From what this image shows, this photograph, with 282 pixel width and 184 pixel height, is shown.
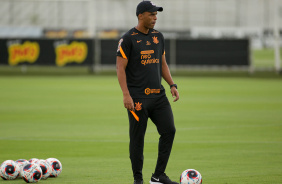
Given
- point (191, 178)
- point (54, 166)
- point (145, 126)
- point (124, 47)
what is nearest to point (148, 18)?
point (124, 47)

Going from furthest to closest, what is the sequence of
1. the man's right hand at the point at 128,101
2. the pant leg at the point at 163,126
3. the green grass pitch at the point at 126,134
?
the green grass pitch at the point at 126,134 → the pant leg at the point at 163,126 → the man's right hand at the point at 128,101

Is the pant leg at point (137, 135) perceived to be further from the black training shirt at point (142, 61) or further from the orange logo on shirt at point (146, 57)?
the orange logo on shirt at point (146, 57)

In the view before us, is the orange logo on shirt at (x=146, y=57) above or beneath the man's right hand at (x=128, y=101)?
above

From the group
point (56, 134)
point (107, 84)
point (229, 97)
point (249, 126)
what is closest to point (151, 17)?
point (56, 134)

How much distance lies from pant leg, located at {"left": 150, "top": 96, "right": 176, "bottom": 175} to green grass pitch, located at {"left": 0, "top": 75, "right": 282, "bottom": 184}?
2.14ft

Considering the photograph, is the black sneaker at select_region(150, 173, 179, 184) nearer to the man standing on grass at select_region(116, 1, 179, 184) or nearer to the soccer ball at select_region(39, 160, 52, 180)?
the man standing on grass at select_region(116, 1, 179, 184)

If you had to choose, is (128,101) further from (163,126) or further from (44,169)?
(44,169)

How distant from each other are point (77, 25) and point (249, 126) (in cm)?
5881

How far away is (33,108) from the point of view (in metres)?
19.0

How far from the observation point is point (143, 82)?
24.9 ft

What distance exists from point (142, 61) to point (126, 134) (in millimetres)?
6120

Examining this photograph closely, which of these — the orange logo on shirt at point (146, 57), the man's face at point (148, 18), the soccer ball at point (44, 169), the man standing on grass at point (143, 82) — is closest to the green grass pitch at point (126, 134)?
the soccer ball at point (44, 169)

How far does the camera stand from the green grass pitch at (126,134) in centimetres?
907

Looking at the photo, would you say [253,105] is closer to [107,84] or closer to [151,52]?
[107,84]
